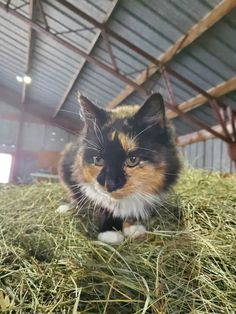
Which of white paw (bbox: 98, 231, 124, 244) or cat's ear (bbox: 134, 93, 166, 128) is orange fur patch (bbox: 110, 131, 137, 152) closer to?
cat's ear (bbox: 134, 93, 166, 128)

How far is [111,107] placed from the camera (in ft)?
18.1

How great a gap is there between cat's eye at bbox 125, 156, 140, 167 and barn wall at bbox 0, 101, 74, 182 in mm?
10425

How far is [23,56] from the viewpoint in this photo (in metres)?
8.49

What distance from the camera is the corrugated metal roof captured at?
4.21m

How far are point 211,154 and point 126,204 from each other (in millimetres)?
5728

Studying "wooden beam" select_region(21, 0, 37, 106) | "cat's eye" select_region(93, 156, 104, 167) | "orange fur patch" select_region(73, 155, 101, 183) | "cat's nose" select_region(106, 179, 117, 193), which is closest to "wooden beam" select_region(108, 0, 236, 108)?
"wooden beam" select_region(21, 0, 37, 106)

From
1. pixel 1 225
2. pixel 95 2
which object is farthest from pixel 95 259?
pixel 95 2

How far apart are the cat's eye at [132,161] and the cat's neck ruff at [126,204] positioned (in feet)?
0.51

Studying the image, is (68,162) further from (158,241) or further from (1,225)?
(158,241)

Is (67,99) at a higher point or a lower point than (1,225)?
higher

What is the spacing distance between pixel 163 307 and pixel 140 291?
80 millimetres

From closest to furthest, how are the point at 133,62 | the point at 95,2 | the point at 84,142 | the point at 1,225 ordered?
the point at 1,225, the point at 84,142, the point at 95,2, the point at 133,62

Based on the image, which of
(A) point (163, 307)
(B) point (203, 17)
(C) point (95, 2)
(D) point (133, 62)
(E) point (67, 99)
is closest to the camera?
(A) point (163, 307)

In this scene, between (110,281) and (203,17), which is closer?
(110,281)
